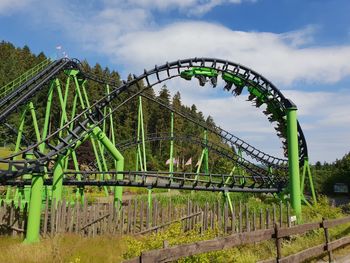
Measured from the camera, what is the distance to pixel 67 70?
22422 mm

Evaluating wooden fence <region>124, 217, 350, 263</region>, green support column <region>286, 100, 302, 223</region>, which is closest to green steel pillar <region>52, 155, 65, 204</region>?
green support column <region>286, 100, 302, 223</region>

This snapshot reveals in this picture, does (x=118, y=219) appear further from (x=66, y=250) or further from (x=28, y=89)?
(x=28, y=89)

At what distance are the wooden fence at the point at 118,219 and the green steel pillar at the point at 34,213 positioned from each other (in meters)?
0.47

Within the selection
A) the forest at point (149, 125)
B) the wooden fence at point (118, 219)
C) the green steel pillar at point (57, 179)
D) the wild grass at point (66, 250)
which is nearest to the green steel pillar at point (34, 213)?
the wild grass at point (66, 250)

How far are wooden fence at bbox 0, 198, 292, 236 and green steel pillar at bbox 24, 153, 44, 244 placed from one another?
0.47m

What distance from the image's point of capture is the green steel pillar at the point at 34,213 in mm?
11195

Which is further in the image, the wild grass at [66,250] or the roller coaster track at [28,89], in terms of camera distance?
the roller coaster track at [28,89]

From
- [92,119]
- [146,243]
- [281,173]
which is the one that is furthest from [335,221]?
[281,173]

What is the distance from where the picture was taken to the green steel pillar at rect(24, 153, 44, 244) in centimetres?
1120

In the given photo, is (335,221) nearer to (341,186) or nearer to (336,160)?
(341,186)

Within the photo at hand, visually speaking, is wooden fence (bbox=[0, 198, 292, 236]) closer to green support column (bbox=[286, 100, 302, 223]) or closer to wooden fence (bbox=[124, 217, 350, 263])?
wooden fence (bbox=[124, 217, 350, 263])

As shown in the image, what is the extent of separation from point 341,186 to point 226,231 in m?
39.3

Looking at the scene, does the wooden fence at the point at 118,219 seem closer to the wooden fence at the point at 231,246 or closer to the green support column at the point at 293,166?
the wooden fence at the point at 231,246

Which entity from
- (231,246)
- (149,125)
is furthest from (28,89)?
(149,125)
